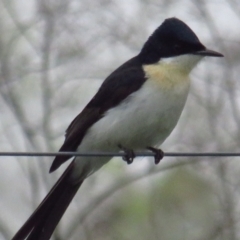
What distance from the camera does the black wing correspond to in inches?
328

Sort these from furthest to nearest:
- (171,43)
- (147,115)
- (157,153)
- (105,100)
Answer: (171,43), (105,100), (157,153), (147,115)

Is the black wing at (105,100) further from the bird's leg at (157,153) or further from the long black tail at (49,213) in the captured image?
the bird's leg at (157,153)

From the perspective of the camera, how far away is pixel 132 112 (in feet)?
26.8

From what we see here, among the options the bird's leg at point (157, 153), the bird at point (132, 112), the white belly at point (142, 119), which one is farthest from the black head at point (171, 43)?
the bird's leg at point (157, 153)

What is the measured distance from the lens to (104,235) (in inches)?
477

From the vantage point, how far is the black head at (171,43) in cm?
850

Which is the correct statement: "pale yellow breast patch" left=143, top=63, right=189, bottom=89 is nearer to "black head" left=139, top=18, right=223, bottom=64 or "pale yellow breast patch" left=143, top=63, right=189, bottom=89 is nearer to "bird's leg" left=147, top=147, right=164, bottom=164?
"black head" left=139, top=18, right=223, bottom=64

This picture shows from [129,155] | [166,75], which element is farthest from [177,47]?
[129,155]

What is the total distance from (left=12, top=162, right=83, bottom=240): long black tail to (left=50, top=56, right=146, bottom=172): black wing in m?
0.33

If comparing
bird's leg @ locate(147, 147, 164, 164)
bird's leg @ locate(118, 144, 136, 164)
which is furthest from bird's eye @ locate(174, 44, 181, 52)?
bird's leg @ locate(118, 144, 136, 164)

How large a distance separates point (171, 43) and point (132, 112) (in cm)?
78

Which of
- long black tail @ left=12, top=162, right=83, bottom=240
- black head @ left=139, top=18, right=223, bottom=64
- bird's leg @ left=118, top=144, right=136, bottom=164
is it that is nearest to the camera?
bird's leg @ left=118, top=144, right=136, bottom=164

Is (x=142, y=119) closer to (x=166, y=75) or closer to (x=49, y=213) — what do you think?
(x=166, y=75)

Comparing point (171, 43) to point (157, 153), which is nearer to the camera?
point (157, 153)
